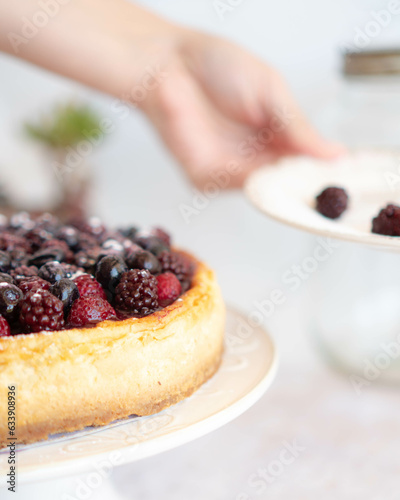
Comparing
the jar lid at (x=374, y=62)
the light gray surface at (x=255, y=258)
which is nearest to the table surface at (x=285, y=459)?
the light gray surface at (x=255, y=258)

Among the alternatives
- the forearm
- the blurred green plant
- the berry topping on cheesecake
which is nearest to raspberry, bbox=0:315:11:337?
the berry topping on cheesecake

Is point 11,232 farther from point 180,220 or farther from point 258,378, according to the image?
point 180,220

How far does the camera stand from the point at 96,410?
930 mm

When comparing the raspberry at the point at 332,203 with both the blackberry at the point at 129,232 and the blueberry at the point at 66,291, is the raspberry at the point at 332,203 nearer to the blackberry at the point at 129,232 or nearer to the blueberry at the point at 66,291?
→ the blackberry at the point at 129,232

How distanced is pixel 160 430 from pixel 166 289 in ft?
0.98

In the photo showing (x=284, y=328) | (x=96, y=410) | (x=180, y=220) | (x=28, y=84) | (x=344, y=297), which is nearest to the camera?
(x=96, y=410)

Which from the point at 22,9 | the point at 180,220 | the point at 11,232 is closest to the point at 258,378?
the point at 11,232

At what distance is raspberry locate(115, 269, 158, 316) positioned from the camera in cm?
102

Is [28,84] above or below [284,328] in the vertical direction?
above

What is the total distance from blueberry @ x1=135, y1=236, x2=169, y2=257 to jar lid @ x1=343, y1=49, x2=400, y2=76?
2.39 ft

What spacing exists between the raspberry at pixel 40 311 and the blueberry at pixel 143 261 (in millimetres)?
222

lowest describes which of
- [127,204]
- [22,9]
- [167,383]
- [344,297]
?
[127,204]

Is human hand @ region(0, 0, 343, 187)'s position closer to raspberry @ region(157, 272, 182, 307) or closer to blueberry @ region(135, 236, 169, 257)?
blueberry @ region(135, 236, 169, 257)

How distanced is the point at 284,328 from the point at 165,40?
3.69 ft
